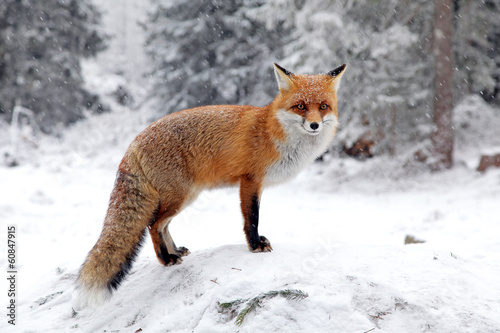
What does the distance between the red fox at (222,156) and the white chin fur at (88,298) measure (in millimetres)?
501

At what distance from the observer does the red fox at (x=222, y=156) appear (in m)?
3.85

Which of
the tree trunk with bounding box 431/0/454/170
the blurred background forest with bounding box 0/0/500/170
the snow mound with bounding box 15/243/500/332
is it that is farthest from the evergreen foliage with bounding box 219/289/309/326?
the tree trunk with bounding box 431/0/454/170

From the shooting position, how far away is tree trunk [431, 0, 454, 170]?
39.2ft

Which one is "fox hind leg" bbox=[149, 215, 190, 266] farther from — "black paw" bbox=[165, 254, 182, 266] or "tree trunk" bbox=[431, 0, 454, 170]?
"tree trunk" bbox=[431, 0, 454, 170]

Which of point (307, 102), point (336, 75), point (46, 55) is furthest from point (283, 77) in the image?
point (46, 55)

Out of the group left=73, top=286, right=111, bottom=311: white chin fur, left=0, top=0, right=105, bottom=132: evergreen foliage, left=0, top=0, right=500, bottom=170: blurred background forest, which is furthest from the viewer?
left=0, top=0, right=105, bottom=132: evergreen foliage

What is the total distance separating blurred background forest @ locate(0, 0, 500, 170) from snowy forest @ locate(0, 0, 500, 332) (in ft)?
0.26

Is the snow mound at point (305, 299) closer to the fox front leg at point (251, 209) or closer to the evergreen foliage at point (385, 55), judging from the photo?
the fox front leg at point (251, 209)

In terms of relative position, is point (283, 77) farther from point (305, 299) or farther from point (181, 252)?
point (181, 252)

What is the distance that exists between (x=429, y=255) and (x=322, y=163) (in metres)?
12.7

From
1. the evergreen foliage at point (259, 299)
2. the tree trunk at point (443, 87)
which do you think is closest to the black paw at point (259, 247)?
the evergreen foliage at point (259, 299)

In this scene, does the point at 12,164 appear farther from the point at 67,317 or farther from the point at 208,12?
the point at 67,317

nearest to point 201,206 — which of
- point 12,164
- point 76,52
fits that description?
point 12,164

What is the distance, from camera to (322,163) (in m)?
16.5
